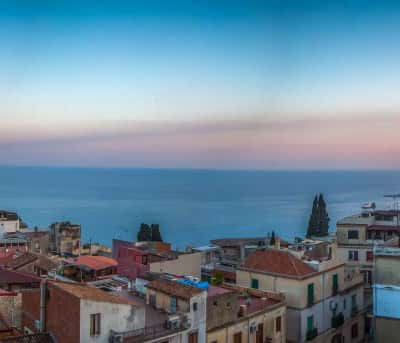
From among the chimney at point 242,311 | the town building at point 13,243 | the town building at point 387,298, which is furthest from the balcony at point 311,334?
the town building at point 13,243

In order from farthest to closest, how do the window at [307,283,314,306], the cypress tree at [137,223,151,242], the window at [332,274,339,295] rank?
the cypress tree at [137,223,151,242] < the window at [332,274,339,295] < the window at [307,283,314,306]

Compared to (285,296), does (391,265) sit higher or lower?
higher

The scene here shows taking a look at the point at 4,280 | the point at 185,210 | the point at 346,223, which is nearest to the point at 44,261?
the point at 4,280

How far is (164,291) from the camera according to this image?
19.9 m

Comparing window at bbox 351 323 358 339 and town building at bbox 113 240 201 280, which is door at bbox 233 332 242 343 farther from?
window at bbox 351 323 358 339

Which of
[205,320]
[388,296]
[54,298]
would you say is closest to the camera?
[54,298]

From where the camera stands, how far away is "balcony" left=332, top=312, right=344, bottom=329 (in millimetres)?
27109

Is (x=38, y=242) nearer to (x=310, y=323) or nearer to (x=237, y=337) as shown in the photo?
(x=310, y=323)

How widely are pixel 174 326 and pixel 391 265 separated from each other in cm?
1109

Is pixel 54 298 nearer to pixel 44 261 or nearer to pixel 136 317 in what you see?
pixel 136 317

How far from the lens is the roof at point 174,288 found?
747 inches

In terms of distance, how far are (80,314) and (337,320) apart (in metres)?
15.9

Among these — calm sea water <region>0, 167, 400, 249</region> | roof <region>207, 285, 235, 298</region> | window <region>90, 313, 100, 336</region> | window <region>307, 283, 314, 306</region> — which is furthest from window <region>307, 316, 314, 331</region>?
calm sea water <region>0, 167, 400, 249</region>

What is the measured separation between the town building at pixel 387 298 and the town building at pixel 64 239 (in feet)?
97.9
